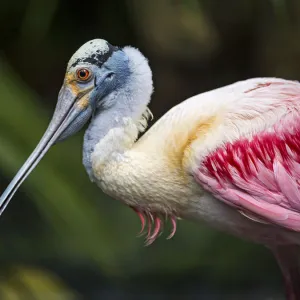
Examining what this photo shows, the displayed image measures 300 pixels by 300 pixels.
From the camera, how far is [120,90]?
2.94m

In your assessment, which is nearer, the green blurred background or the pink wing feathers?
the pink wing feathers

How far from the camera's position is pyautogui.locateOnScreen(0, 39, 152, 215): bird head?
2873 millimetres

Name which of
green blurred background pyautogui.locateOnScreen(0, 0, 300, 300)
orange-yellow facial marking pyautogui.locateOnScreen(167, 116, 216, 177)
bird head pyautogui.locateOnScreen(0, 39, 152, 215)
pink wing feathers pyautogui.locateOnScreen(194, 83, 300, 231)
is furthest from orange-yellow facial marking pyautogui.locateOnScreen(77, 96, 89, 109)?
green blurred background pyautogui.locateOnScreen(0, 0, 300, 300)

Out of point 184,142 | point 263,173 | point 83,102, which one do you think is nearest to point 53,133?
point 83,102

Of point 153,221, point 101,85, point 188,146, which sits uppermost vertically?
point 101,85

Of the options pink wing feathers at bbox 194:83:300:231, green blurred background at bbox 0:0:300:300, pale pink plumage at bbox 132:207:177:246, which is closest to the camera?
pink wing feathers at bbox 194:83:300:231

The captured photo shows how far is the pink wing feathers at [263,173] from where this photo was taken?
2.83 m

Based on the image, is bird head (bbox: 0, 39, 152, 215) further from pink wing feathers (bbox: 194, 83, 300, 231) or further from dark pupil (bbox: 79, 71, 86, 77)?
pink wing feathers (bbox: 194, 83, 300, 231)

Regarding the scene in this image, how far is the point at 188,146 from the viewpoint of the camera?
286 centimetres

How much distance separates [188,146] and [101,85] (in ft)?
1.00

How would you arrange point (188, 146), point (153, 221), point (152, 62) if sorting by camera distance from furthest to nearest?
1. point (152, 62)
2. point (153, 221)
3. point (188, 146)

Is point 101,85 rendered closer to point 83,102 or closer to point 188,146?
point 83,102

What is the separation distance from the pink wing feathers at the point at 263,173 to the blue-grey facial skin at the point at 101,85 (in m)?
0.34

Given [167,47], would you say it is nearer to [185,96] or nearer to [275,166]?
[185,96]
